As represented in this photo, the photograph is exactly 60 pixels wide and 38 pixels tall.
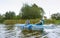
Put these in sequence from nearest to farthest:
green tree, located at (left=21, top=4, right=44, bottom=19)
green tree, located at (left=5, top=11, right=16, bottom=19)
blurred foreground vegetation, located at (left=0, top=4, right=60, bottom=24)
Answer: blurred foreground vegetation, located at (left=0, top=4, right=60, bottom=24)
green tree, located at (left=21, top=4, right=44, bottom=19)
green tree, located at (left=5, top=11, right=16, bottom=19)

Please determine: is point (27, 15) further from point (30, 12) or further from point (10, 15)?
point (10, 15)

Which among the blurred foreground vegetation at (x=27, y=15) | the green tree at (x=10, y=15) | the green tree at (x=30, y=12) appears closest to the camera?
the blurred foreground vegetation at (x=27, y=15)

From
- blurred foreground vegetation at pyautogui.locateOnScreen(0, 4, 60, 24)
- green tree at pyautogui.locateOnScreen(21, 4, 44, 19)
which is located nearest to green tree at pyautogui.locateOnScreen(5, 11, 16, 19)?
blurred foreground vegetation at pyautogui.locateOnScreen(0, 4, 60, 24)

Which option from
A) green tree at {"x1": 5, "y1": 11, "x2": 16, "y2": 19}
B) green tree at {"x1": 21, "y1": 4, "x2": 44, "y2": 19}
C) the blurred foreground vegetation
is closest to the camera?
the blurred foreground vegetation

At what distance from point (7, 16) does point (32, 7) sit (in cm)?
823

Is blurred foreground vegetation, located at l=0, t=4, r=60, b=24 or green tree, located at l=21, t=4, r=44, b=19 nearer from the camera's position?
blurred foreground vegetation, located at l=0, t=4, r=60, b=24

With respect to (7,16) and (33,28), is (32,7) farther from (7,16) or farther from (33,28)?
→ (33,28)

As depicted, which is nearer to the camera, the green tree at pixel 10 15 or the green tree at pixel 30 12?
the green tree at pixel 30 12

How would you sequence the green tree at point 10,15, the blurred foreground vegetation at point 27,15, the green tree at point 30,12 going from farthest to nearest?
the green tree at point 10,15
the green tree at point 30,12
the blurred foreground vegetation at point 27,15

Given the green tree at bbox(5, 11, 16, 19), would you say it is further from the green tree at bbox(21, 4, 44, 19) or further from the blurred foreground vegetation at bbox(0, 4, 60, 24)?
the green tree at bbox(21, 4, 44, 19)

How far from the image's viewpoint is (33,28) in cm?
2108

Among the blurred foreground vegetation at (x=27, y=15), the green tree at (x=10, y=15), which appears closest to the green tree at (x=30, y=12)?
the blurred foreground vegetation at (x=27, y=15)

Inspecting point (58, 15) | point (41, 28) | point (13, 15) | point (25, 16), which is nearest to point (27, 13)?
point (25, 16)

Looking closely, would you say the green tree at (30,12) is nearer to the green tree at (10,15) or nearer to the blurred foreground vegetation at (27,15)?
the blurred foreground vegetation at (27,15)
